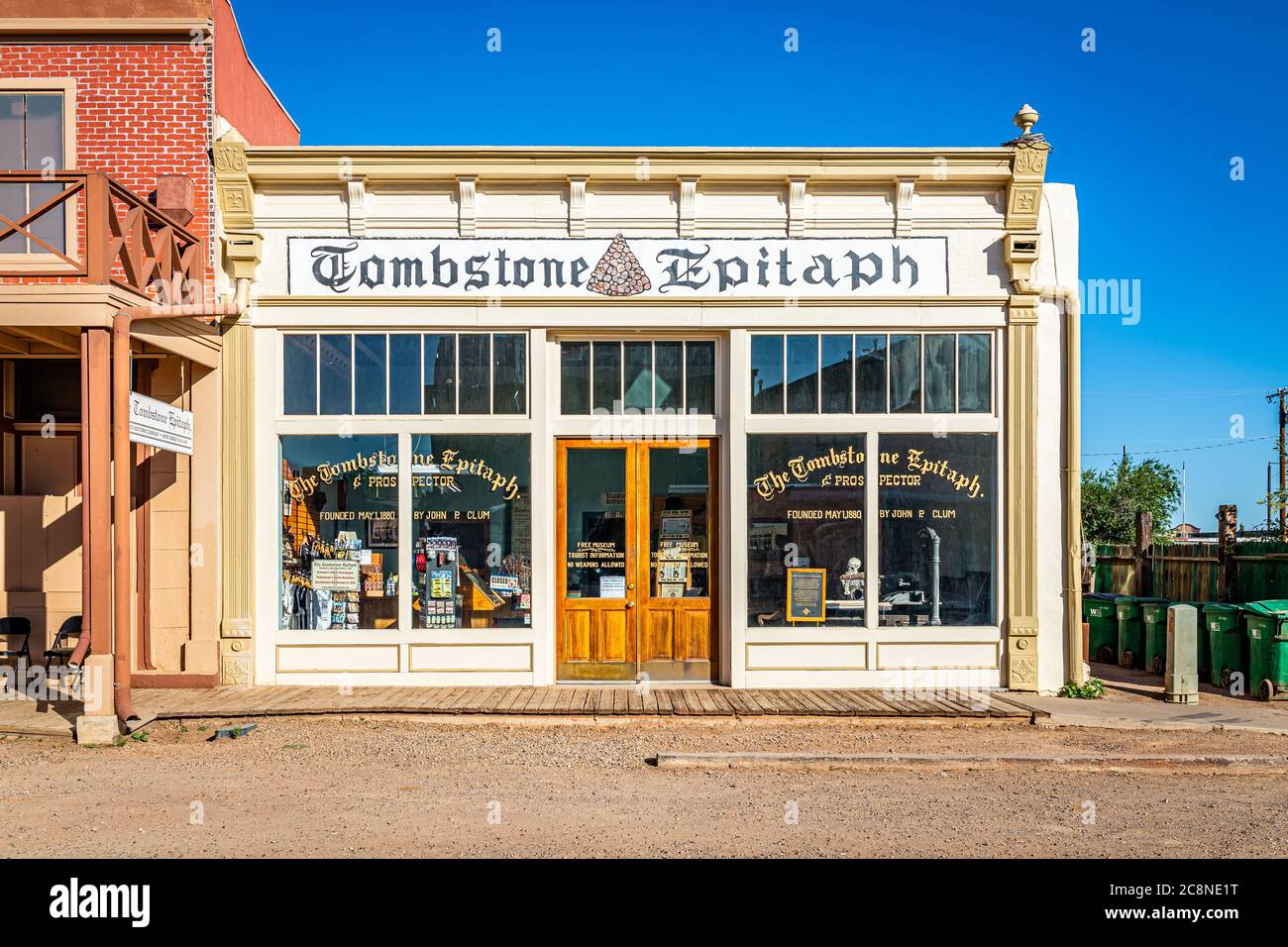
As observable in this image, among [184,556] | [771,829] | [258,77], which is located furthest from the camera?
[258,77]

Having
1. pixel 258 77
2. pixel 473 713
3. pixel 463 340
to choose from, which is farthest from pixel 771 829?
pixel 258 77

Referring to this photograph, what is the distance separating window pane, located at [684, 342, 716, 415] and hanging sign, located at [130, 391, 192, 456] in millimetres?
4855

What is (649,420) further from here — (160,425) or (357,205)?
(160,425)

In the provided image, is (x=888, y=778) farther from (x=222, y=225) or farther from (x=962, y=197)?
(x=222, y=225)

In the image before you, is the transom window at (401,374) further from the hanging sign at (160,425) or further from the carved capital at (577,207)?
the carved capital at (577,207)

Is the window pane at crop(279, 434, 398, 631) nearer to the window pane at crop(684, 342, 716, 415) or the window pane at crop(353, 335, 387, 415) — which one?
the window pane at crop(353, 335, 387, 415)

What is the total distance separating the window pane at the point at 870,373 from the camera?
10055 mm

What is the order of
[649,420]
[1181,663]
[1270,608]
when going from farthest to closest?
[1270,608], [649,420], [1181,663]

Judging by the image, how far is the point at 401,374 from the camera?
32.9 ft

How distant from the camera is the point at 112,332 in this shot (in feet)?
26.7

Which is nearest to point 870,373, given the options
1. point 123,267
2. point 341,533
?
point 341,533

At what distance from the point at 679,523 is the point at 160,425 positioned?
4.96m

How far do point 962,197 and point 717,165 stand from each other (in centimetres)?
255

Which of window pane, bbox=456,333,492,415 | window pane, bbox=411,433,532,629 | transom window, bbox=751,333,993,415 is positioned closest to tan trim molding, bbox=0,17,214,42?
window pane, bbox=456,333,492,415
